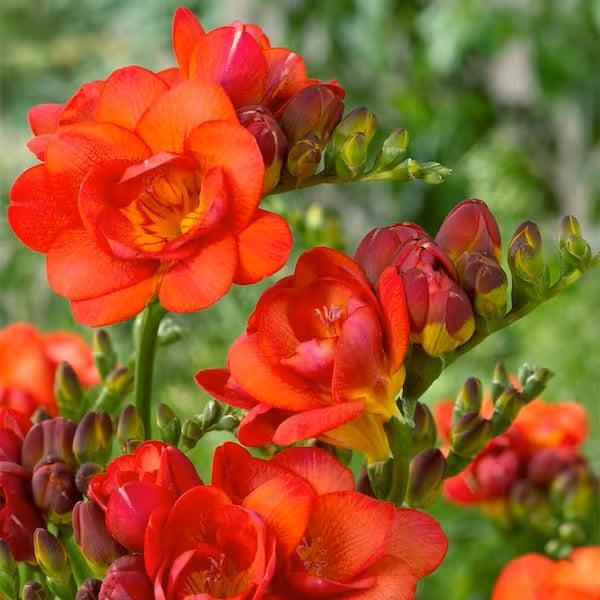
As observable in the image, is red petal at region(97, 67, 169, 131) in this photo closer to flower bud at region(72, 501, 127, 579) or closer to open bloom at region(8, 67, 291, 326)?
open bloom at region(8, 67, 291, 326)

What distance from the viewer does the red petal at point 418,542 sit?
344 mm

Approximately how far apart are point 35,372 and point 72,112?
0.19 metres

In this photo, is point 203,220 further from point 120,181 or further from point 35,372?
point 35,372

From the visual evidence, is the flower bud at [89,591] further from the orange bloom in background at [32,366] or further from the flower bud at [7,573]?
the orange bloom in background at [32,366]

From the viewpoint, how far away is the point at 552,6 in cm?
262

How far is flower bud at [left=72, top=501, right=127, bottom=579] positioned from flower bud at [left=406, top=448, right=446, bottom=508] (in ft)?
0.36

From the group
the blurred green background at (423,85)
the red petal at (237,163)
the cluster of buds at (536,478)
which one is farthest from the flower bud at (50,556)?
the blurred green background at (423,85)

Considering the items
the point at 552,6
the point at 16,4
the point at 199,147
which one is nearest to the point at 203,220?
the point at 199,147

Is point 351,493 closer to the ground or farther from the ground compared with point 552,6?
farther from the ground

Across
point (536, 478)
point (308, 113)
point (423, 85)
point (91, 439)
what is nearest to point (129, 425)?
point (91, 439)

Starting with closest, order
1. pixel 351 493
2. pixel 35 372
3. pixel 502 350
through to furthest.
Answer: pixel 351 493, pixel 35 372, pixel 502 350

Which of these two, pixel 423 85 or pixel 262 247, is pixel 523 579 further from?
pixel 423 85

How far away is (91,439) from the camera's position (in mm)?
397

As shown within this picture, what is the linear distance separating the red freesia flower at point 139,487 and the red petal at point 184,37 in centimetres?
13
